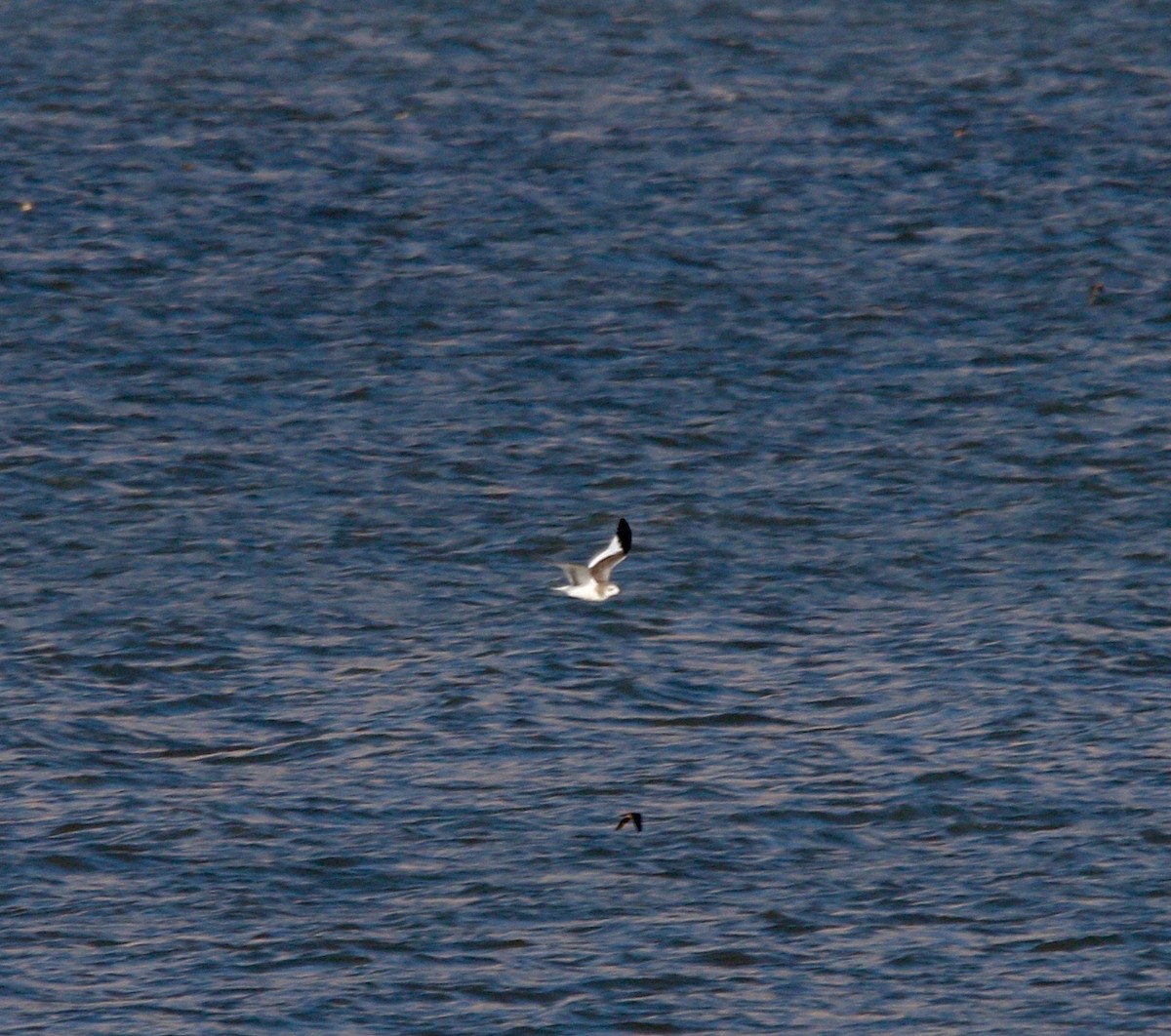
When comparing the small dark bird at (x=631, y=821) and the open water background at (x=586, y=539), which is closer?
the open water background at (x=586, y=539)

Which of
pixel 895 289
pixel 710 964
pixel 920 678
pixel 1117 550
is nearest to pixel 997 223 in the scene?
pixel 895 289

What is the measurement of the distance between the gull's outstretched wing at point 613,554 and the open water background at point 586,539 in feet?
4.57

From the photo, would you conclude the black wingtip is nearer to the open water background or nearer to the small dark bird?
the small dark bird

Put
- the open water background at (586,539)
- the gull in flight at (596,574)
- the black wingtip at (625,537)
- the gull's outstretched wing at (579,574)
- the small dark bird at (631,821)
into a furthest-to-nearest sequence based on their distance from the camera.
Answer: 1. the gull's outstretched wing at (579,574)
2. the gull in flight at (596,574)
3. the small dark bird at (631,821)
4. the black wingtip at (625,537)
5. the open water background at (586,539)

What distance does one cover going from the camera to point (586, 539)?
2059cm

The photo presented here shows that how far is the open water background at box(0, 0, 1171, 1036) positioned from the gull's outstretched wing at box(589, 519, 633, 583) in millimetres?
1392

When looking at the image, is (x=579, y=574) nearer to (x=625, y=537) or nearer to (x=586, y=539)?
(x=625, y=537)

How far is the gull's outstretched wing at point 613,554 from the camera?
1525 cm

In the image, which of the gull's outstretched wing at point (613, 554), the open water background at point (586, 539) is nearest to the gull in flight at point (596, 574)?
the gull's outstretched wing at point (613, 554)

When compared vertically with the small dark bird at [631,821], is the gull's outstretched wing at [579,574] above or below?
above

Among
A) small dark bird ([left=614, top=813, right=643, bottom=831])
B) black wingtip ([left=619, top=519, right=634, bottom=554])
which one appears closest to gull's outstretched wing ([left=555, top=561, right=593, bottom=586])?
black wingtip ([left=619, top=519, right=634, bottom=554])

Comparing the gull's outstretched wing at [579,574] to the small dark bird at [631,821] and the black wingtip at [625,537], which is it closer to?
the black wingtip at [625,537]

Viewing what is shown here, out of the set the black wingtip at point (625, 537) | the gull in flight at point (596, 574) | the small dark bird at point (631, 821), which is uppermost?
the black wingtip at point (625, 537)

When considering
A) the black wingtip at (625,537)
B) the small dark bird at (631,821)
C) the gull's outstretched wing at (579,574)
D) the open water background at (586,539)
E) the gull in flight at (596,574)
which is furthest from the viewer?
the gull's outstretched wing at (579,574)
